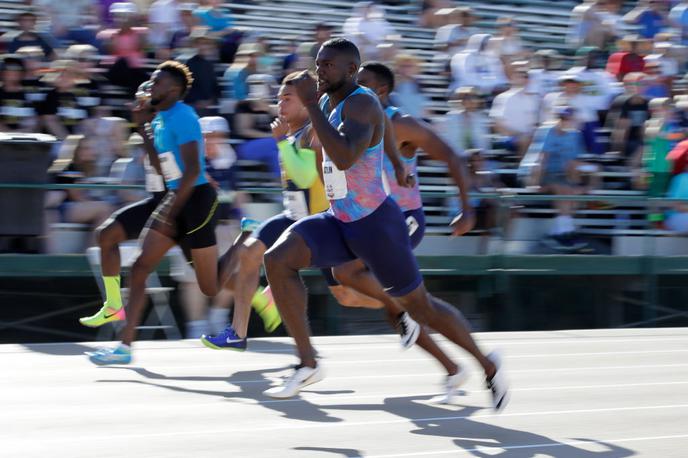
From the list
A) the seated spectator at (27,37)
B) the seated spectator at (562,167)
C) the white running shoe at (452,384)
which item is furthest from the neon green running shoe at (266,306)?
the seated spectator at (27,37)

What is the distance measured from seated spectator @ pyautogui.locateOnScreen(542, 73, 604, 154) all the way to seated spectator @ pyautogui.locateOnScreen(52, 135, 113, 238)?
492 centimetres

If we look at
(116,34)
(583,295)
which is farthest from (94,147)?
(583,295)

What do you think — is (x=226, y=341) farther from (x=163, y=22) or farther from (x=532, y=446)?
(x=163, y=22)

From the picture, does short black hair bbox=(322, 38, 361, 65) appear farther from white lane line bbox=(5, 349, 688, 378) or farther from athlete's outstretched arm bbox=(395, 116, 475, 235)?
white lane line bbox=(5, 349, 688, 378)

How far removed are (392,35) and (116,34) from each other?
372 cm

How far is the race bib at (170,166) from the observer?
786 cm

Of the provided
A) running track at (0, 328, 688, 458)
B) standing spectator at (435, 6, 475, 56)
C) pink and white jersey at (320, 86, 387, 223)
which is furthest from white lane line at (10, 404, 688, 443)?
standing spectator at (435, 6, 475, 56)

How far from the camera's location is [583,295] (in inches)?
485

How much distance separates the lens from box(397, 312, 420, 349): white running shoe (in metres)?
7.04

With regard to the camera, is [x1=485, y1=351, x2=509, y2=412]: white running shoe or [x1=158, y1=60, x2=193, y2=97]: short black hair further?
[x1=158, y1=60, x2=193, y2=97]: short black hair

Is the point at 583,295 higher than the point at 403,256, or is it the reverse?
the point at 403,256

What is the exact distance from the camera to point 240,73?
1211 centimetres

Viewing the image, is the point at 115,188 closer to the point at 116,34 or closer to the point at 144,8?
the point at 116,34

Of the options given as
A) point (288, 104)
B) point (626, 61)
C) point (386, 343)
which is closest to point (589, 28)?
point (626, 61)
